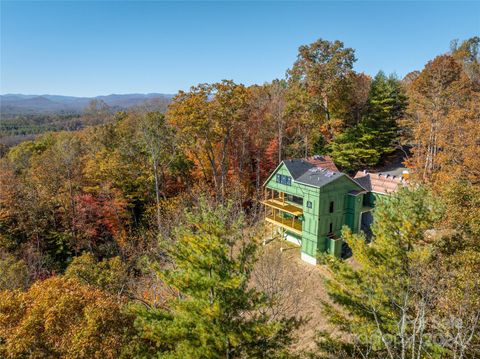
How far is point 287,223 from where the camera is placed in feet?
89.5

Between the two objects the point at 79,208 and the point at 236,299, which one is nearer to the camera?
the point at 236,299

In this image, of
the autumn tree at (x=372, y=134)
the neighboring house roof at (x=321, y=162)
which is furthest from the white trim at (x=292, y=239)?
the autumn tree at (x=372, y=134)

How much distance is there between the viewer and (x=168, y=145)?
1336 inches

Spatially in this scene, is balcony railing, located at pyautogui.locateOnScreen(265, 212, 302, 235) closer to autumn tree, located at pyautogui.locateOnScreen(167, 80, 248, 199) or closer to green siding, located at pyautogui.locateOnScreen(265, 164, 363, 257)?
green siding, located at pyautogui.locateOnScreen(265, 164, 363, 257)

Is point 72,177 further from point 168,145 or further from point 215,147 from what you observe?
point 215,147

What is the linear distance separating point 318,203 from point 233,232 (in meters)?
14.2

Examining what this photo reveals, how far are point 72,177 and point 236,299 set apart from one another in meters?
27.7

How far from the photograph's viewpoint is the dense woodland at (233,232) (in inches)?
379

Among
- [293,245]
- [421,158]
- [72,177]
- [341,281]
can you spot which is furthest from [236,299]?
[72,177]

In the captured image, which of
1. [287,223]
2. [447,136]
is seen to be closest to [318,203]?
[287,223]

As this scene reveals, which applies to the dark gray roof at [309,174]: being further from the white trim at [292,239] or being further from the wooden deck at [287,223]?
the white trim at [292,239]

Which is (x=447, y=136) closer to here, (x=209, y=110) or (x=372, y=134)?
(x=372, y=134)

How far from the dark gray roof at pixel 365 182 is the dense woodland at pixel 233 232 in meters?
4.26


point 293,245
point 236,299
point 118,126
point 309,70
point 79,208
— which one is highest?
point 309,70
